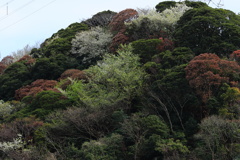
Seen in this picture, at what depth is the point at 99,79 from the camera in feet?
71.8

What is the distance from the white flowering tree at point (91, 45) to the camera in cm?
3347

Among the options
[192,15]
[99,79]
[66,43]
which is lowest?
[99,79]

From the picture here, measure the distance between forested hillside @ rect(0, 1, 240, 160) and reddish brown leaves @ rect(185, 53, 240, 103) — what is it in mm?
57

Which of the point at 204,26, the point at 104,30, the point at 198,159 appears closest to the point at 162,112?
the point at 198,159

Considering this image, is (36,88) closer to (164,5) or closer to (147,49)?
(147,49)

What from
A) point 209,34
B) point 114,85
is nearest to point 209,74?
point 114,85

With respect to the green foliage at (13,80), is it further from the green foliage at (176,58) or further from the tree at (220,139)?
the tree at (220,139)

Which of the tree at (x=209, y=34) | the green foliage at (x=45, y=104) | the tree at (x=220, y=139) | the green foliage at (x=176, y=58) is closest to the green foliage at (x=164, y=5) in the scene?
the tree at (x=209, y=34)

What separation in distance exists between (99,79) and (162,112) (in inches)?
227

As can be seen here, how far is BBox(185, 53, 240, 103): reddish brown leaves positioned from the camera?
1644cm

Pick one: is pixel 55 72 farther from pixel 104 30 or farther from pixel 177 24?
pixel 177 24

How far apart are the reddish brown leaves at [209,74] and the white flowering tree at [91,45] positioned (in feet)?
55.9

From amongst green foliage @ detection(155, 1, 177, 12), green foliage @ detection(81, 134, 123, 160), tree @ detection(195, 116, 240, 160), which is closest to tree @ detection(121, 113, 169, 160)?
green foliage @ detection(81, 134, 123, 160)

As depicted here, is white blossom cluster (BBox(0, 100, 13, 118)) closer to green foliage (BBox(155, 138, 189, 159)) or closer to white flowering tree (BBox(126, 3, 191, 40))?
white flowering tree (BBox(126, 3, 191, 40))
